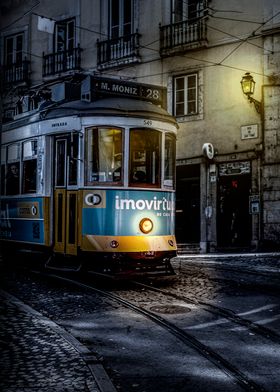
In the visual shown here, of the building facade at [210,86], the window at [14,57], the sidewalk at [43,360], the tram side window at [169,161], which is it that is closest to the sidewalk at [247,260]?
the building facade at [210,86]

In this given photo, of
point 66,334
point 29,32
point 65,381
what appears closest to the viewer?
point 65,381

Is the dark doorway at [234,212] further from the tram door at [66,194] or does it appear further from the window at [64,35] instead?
the window at [64,35]

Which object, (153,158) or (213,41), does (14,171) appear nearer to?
(153,158)

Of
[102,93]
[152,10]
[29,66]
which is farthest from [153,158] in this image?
[29,66]

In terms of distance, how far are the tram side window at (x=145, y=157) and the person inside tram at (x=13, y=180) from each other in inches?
140

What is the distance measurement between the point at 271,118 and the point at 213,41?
144 inches

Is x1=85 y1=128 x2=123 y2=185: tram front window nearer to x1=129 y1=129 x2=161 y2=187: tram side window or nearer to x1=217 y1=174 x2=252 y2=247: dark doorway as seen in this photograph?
x1=129 y1=129 x2=161 y2=187: tram side window

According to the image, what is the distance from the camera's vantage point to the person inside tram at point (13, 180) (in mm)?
12117

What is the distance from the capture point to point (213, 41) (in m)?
18.7

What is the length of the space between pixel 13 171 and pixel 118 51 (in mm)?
10438

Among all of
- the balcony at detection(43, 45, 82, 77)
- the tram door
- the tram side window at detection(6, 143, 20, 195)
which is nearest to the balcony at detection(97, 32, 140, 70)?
the balcony at detection(43, 45, 82, 77)

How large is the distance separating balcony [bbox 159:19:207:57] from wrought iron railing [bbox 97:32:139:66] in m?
1.18

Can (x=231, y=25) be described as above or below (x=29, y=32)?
below

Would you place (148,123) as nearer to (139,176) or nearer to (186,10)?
(139,176)
